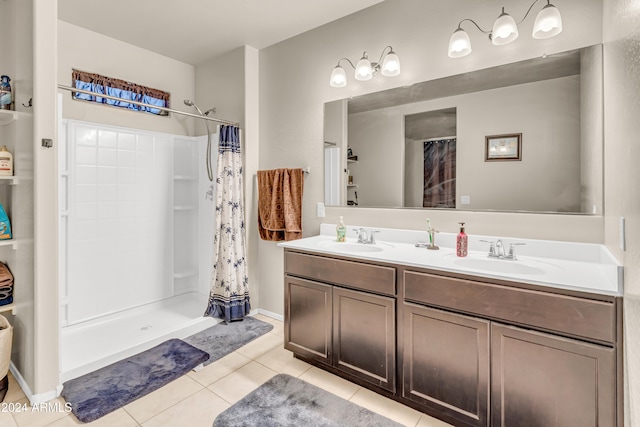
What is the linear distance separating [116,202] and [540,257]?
11.4ft

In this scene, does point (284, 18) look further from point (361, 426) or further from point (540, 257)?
point (361, 426)

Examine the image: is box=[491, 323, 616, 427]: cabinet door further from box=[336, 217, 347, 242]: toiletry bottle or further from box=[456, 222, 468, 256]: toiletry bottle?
box=[336, 217, 347, 242]: toiletry bottle

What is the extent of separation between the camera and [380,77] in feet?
7.98

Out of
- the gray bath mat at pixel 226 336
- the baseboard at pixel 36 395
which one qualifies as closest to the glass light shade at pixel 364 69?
the gray bath mat at pixel 226 336

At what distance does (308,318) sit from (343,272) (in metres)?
0.47

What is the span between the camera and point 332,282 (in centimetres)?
207

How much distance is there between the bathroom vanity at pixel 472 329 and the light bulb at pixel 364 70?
1.24 meters

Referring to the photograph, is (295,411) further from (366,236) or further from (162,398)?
(366,236)

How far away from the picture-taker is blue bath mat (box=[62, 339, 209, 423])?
71.7 inches

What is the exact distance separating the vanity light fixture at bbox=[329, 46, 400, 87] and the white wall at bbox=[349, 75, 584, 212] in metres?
0.28

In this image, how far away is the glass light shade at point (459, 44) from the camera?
1.94 meters

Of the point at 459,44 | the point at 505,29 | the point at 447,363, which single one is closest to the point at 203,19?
the point at 459,44

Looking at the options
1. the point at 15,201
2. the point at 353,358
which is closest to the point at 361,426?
the point at 353,358

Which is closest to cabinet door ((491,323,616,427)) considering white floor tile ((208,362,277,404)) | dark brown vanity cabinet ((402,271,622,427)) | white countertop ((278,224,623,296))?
dark brown vanity cabinet ((402,271,622,427))
